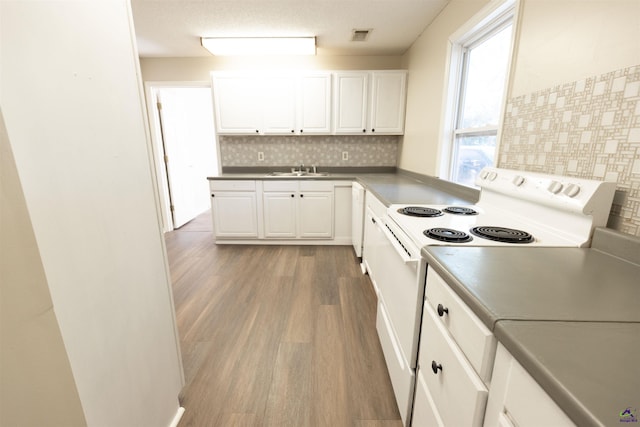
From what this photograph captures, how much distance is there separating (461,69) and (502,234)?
5.92ft

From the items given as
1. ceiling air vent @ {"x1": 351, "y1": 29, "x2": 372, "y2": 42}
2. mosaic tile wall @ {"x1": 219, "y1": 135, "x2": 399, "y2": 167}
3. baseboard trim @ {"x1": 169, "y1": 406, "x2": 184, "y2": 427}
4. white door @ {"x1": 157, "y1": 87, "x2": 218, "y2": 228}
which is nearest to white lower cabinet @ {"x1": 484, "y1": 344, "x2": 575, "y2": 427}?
baseboard trim @ {"x1": 169, "y1": 406, "x2": 184, "y2": 427}

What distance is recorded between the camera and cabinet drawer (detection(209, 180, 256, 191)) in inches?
135

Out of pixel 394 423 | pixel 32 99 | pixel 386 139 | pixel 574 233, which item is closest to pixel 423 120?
pixel 386 139

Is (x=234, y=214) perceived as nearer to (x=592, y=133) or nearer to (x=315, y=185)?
(x=315, y=185)

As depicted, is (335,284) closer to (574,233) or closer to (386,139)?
(574,233)

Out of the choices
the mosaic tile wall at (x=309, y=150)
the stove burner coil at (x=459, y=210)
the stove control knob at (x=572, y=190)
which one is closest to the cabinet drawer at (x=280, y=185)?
the mosaic tile wall at (x=309, y=150)

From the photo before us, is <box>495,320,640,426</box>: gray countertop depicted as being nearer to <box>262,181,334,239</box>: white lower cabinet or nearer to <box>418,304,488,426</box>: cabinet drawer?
<box>418,304,488,426</box>: cabinet drawer

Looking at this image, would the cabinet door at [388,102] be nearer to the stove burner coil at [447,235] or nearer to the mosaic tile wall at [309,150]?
the mosaic tile wall at [309,150]

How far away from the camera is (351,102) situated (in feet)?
11.4

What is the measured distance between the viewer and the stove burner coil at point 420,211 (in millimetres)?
1458

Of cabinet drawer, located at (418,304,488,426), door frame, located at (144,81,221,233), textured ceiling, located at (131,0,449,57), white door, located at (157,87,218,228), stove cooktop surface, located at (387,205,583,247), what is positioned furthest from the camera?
white door, located at (157,87,218,228)

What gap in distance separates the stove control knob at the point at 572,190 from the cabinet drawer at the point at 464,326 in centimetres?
60

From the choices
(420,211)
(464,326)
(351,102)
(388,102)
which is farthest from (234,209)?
(464,326)

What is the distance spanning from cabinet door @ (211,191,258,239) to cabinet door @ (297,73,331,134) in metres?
1.14
